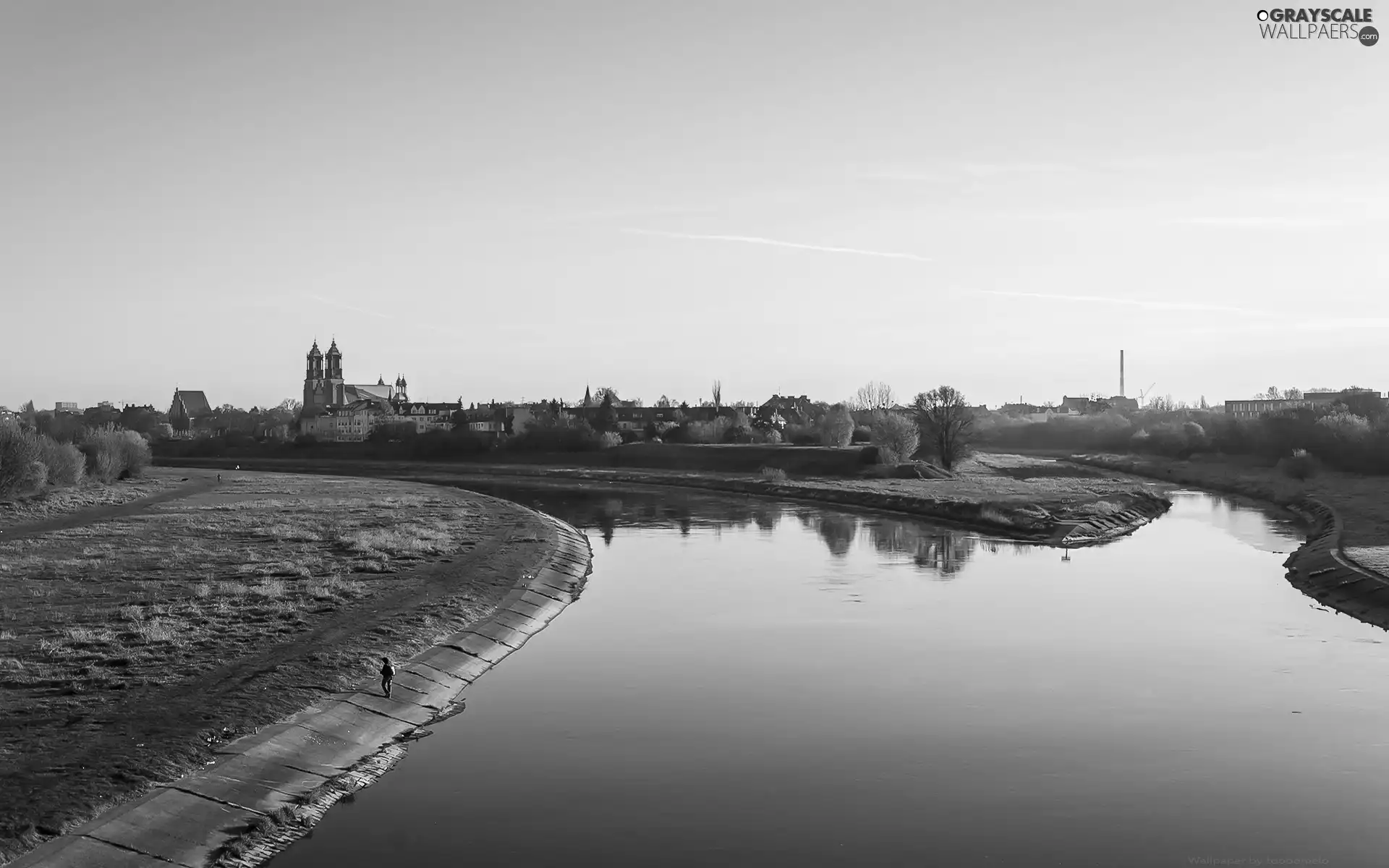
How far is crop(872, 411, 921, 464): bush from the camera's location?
104m

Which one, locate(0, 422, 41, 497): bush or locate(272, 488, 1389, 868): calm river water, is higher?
locate(0, 422, 41, 497): bush

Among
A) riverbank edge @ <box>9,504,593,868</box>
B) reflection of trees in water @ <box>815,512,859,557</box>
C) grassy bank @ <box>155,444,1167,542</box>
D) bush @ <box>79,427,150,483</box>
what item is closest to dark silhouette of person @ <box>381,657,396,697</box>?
riverbank edge @ <box>9,504,593,868</box>

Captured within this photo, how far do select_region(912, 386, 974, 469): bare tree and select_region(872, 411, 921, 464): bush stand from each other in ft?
6.06

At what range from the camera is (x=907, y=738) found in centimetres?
2138

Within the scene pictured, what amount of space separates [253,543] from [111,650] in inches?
887

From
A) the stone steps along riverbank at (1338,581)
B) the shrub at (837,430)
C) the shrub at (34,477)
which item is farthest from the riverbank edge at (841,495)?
the shrub at (34,477)

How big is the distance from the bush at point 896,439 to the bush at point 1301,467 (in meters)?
31.3

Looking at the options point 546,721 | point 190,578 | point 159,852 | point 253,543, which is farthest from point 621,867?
point 253,543

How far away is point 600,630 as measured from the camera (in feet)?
108

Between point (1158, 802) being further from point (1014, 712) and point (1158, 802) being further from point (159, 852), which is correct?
point (159, 852)

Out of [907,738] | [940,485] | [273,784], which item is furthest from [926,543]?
[273,784]

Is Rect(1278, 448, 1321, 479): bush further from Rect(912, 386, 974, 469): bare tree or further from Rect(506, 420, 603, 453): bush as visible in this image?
Rect(506, 420, 603, 453): bush

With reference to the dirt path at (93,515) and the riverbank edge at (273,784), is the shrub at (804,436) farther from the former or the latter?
the riverbank edge at (273,784)

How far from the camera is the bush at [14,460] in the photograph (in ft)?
206
